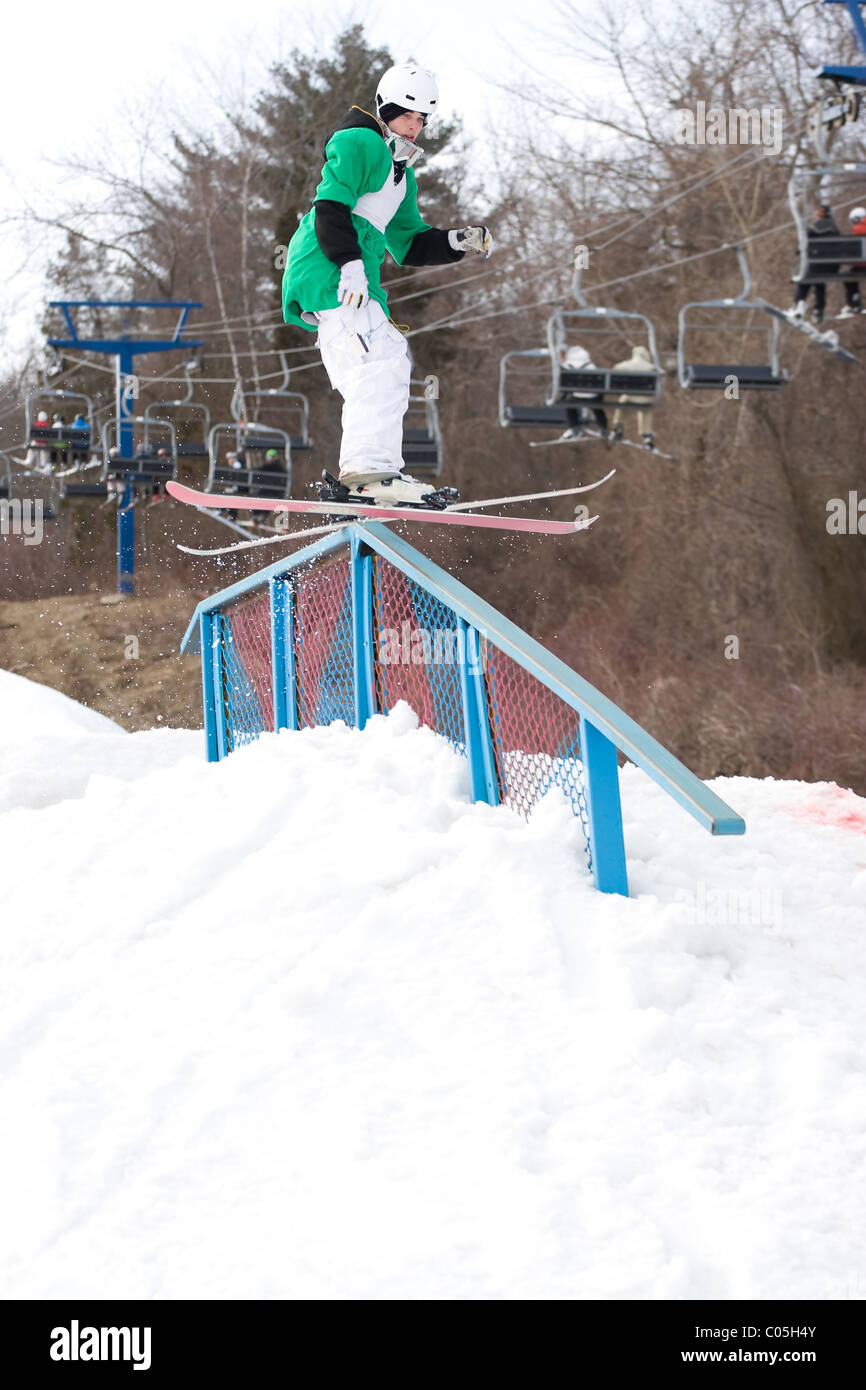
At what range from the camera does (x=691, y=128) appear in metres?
17.9

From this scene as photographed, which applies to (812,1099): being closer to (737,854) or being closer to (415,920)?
(415,920)

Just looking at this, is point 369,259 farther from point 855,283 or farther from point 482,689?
point 855,283

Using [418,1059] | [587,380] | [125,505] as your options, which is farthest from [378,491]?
[125,505]

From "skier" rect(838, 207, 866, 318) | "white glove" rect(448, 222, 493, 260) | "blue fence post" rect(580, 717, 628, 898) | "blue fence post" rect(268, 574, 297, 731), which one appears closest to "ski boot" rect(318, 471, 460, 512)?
"blue fence post" rect(268, 574, 297, 731)

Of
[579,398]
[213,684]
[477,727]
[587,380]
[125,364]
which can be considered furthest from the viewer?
[125,364]

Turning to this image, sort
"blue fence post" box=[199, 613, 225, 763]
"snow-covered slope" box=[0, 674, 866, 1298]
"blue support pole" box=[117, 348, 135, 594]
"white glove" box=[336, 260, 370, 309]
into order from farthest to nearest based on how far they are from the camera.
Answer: "blue support pole" box=[117, 348, 135, 594], "blue fence post" box=[199, 613, 225, 763], "white glove" box=[336, 260, 370, 309], "snow-covered slope" box=[0, 674, 866, 1298]

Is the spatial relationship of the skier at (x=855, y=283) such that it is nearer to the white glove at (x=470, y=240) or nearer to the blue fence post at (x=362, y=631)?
the white glove at (x=470, y=240)

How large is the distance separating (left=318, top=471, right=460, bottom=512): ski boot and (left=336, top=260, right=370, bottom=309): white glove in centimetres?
65

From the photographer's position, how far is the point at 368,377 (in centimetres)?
457

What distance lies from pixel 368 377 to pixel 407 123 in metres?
0.88

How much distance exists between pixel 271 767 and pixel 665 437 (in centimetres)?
1636

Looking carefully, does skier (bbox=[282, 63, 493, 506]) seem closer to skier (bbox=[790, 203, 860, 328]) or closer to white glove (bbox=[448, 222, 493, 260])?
white glove (bbox=[448, 222, 493, 260])

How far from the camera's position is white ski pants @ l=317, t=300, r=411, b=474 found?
4.50 meters
